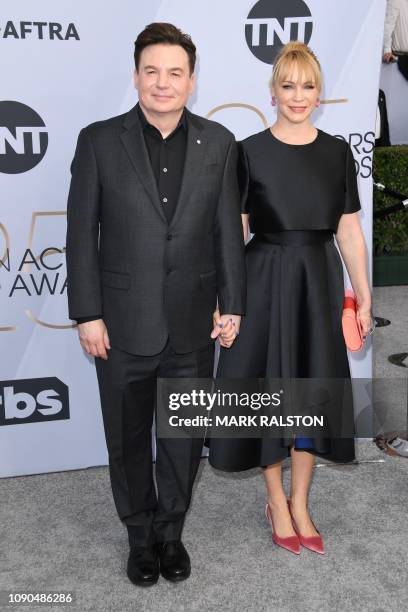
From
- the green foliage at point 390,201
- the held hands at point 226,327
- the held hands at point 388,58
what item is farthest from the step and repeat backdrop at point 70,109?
the held hands at point 388,58

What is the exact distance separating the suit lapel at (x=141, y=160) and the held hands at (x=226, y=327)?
0.42 meters

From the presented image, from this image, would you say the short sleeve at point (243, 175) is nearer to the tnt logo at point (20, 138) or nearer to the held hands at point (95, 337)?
the held hands at point (95, 337)

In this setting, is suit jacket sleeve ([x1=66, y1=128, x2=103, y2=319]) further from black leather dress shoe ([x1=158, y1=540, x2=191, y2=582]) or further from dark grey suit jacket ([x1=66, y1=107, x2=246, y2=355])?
black leather dress shoe ([x1=158, y1=540, x2=191, y2=582])

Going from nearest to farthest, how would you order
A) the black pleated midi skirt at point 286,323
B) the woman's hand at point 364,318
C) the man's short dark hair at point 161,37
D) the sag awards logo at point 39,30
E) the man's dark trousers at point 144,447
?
the man's short dark hair at point 161,37 → the man's dark trousers at point 144,447 → the black pleated midi skirt at point 286,323 → the woman's hand at point 364,318 → the sag awards logo at point 39,30

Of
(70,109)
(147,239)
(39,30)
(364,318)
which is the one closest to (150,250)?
(147,239)

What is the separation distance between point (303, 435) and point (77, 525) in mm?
1022

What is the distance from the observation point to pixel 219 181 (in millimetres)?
2572

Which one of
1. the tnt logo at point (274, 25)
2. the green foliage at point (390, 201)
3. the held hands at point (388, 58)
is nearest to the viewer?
the tnt logo at point (274, 25)

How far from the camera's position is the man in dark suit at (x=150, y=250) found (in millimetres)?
2465

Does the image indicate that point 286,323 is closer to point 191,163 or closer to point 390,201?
point 191,163

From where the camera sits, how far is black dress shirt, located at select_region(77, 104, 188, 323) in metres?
2.51

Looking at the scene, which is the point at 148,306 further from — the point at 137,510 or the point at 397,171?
the point at 397,171

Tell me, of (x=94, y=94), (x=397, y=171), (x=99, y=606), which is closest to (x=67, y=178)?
(x=94, y=94)

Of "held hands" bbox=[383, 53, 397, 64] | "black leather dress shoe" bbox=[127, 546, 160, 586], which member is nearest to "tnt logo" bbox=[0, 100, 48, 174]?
"black leather dress shoe" bbox=[127, 546, 160, 586]
